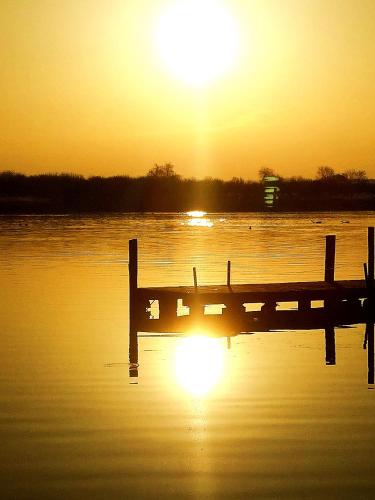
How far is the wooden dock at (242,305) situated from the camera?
87.6ft

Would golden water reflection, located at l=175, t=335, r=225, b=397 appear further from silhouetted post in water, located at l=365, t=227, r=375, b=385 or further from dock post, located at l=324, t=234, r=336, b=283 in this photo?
dock post, located at l=324, t=234, r=336, b=283

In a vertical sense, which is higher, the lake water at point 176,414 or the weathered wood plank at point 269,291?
the weathered wood plank at point 269,291

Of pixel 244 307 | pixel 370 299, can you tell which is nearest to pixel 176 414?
pixel 244 307

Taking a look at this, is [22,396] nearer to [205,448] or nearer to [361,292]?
[205,448]

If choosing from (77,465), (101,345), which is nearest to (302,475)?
(77,465)

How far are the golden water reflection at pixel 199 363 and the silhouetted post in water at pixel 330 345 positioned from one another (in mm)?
2487

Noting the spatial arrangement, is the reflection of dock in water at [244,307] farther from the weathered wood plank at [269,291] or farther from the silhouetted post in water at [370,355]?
the silhouetted post in water at [370,355]

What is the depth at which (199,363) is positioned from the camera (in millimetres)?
22062

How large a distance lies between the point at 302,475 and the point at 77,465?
3055 mm

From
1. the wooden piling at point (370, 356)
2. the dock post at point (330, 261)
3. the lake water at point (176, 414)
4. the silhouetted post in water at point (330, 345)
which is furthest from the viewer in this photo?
the dock post at point (330, 261)

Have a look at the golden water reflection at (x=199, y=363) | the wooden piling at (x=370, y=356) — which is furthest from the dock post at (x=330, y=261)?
the golden water reflection at (x=199, y=363)

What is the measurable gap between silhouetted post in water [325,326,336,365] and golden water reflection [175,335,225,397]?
2.49 m

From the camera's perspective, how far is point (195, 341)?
2542cm

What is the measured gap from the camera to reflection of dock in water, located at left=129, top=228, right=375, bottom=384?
26672 millimetres
